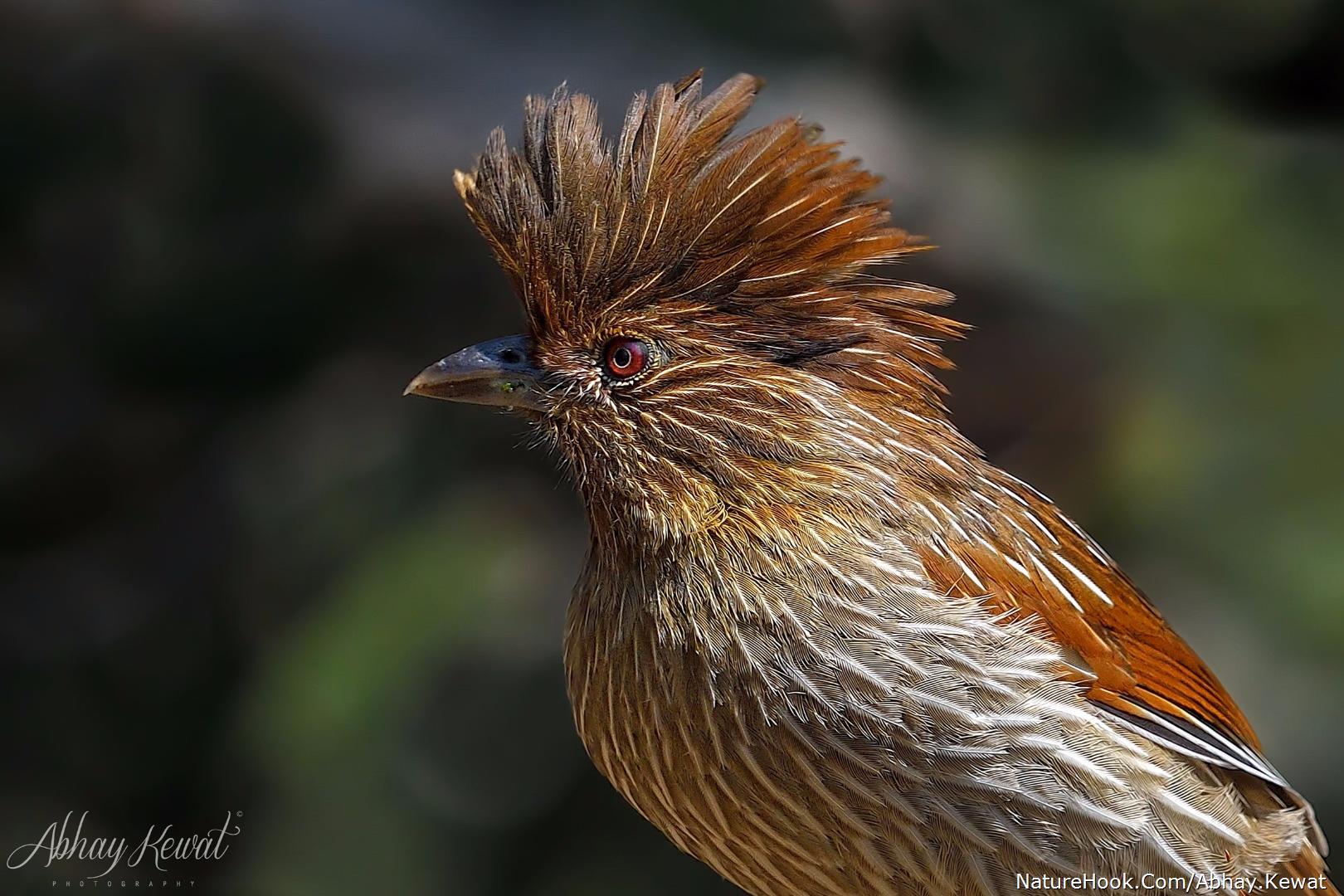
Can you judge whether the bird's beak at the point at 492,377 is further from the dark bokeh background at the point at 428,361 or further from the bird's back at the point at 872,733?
the dark bokeh background at the point at 428,361

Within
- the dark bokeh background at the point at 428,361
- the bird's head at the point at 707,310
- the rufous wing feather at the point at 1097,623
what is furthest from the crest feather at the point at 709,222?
the dark bokeh background at the point at 428,361

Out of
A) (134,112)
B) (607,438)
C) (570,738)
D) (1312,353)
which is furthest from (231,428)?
(1312,353)

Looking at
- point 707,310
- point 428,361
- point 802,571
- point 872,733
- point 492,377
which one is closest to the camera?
point 872,733

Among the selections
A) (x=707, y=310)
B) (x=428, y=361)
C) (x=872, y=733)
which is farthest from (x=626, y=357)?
(x=428, y=361)

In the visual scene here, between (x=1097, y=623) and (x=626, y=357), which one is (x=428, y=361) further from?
(x=1097, y=623)

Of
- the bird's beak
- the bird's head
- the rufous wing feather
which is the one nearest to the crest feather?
the bird's head

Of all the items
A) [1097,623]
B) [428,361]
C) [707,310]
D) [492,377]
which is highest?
[707,310]

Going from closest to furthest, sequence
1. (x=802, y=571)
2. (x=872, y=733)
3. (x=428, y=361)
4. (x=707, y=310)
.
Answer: (x=872, y=733) → (x=802, y=571) → (x=707, y=310) → (x=428, y=361)
